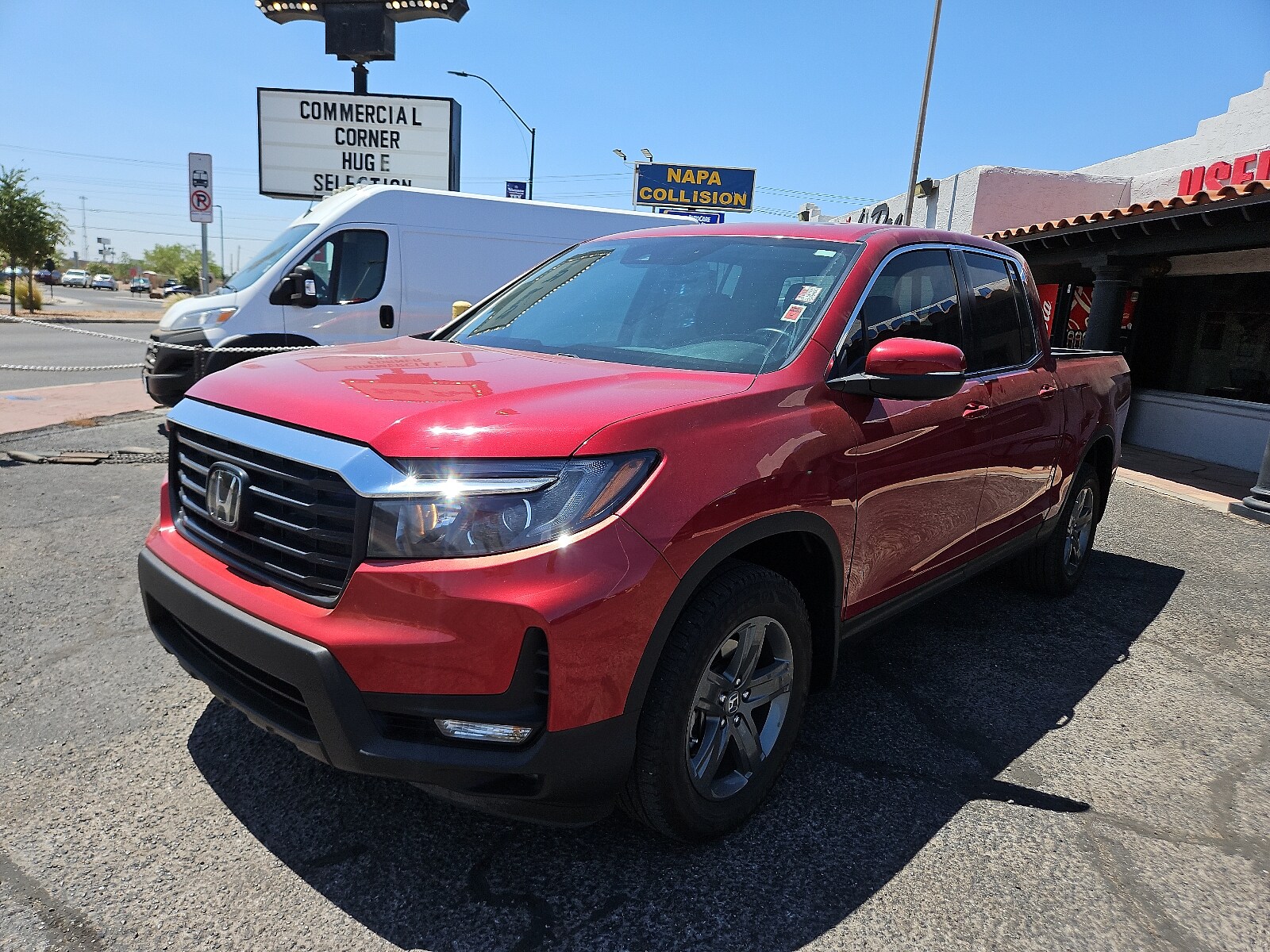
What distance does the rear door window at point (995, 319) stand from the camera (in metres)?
3.75

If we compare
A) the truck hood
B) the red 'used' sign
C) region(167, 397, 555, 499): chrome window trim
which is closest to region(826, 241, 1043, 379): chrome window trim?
the truck hood

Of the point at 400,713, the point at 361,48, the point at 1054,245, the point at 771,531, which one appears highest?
the point at 361,48

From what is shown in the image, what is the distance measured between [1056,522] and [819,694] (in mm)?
1959

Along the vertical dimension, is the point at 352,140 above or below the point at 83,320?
above

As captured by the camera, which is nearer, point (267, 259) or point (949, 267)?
point (949, 267)

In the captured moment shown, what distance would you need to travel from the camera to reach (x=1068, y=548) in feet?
16.0

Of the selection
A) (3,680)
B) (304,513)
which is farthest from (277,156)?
(304,513)

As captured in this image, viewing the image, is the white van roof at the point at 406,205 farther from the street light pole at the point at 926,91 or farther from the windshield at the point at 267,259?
the street light pole at the point at 926,91

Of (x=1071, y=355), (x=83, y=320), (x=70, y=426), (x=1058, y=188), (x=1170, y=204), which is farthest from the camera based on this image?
(x=83, y=320)

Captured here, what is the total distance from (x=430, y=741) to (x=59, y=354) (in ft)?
64.6

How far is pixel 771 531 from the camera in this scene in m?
2.43

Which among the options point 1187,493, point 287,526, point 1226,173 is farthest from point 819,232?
point 1226,173

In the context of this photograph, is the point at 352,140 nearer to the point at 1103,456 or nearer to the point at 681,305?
the point at 1103,456

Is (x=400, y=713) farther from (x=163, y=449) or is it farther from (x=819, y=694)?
(x=163, y=449)
